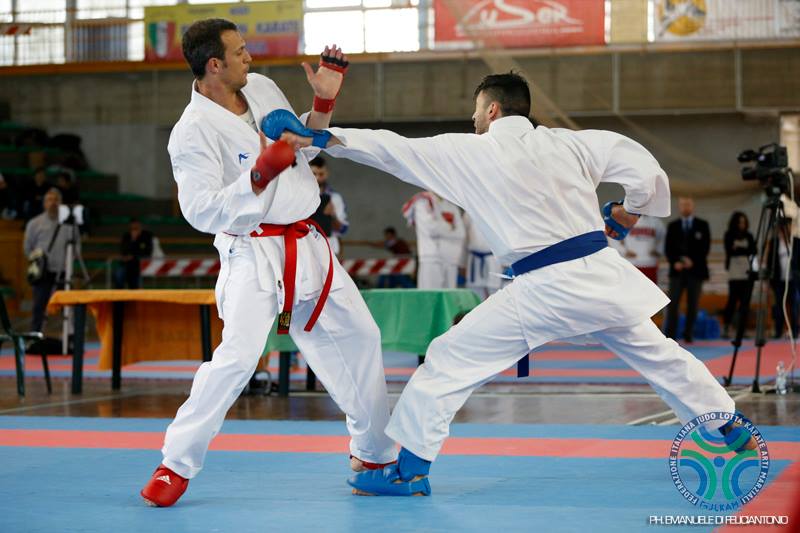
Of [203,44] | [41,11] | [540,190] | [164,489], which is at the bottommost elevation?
[164,489]

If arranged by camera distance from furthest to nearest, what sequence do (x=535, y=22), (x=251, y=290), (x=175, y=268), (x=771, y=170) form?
(x=535, y=22) → (x=175, y=268) → (x=771, y=170) → (x=251, y=290)

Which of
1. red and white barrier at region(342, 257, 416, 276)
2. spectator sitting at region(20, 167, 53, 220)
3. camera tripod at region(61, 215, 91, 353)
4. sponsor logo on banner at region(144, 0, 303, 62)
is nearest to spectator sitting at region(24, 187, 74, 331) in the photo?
camera tripod at region(61, 215, 91, 353)

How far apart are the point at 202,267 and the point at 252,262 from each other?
1051 cm

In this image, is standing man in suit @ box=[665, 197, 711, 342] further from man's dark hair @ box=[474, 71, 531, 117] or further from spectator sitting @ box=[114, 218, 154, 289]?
man's dark hair @ box=[474, 71, 531, 117]

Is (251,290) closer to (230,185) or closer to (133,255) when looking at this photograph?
(230,185)

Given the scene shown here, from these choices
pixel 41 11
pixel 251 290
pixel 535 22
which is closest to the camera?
pixel 251 290

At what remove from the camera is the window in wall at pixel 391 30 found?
672 inches

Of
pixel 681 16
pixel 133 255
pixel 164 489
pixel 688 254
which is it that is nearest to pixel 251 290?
pixel 164 489

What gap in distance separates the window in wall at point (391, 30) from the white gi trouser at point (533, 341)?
13.7m

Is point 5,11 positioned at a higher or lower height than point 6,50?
higher

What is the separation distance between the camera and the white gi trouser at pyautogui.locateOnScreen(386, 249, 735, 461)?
146 inches

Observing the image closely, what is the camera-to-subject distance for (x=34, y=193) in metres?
15.7

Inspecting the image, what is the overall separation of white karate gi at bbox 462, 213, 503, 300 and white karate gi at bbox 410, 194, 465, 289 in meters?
0.10

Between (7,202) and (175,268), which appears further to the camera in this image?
(7,202)
